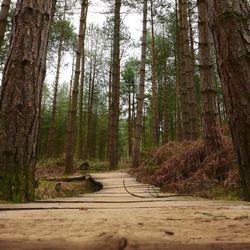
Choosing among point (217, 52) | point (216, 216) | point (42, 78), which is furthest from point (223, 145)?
point (216, 216)

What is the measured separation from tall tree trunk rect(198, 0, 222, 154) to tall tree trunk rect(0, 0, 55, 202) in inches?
136

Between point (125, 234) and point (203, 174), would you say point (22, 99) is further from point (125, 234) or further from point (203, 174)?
point (203, 174)

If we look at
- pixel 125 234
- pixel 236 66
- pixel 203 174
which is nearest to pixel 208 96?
pixel 203 174

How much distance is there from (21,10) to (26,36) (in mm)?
345

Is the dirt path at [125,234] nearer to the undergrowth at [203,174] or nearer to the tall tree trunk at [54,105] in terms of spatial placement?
the undergrowth at [203,174]

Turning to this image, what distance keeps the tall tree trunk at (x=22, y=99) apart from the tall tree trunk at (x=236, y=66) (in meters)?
2.00

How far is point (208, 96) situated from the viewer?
622cm

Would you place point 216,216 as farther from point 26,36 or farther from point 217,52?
point 26,36

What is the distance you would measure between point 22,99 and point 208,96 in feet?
12.5

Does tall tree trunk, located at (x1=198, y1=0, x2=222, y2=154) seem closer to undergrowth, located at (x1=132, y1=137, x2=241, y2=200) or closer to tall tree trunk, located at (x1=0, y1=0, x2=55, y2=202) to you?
undergrowth, located at (x1=132, y1=137, x2=241, y2=200)

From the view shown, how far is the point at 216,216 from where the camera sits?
1.54 metres

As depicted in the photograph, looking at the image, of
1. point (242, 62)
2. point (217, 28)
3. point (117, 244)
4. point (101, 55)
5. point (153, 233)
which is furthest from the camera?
point (101, 55)

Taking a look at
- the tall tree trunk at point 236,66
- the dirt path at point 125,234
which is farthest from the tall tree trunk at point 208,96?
the dirt path at point 125,234

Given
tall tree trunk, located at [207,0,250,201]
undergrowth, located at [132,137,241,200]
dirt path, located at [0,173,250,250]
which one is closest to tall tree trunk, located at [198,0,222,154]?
undergrowth, located at [132,137,241,200]
